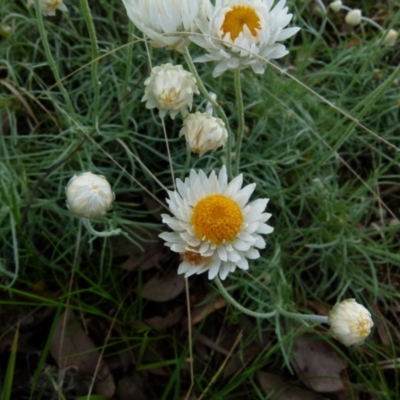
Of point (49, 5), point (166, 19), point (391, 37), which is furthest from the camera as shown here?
point (391, 37)

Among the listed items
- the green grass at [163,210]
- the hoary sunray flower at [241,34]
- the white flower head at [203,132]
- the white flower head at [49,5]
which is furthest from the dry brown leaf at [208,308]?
the white flower head at [49,5]

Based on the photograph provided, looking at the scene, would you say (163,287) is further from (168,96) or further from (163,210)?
(168,96)

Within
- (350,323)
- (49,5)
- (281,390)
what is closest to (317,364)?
(281,390)

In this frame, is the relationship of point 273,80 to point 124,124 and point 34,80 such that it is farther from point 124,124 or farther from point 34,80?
point 34,80

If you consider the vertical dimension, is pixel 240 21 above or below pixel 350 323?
above

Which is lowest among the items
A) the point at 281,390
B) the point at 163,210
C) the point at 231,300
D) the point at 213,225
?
the point at 281,390

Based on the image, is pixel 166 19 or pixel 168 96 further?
pixel 168 96

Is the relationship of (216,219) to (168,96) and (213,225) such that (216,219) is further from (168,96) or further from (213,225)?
(168,96)

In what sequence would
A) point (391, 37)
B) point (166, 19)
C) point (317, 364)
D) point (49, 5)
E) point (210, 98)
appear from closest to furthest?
point (166, 19), point (210, 98), point (49, 5), point (317, 364), point (391, 37)
